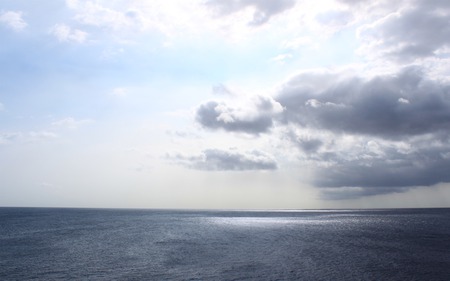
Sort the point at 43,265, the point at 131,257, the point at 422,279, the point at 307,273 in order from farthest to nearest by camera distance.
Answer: the point at 131,257 → the point at 43,265 → the point at 307,273 → the point at 422,279

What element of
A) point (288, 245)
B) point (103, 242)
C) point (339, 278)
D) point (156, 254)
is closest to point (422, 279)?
point (339, 278)

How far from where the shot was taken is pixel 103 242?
3462 inches

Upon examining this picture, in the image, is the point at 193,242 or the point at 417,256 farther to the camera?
the point at 193,242

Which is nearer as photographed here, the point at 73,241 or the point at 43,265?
the point at 43,265

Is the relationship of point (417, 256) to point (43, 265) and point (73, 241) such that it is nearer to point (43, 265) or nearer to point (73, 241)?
point (43, 265)

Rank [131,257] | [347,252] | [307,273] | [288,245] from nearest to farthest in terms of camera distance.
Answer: [307,273] < [131,257] < [347,252] < [288,245]

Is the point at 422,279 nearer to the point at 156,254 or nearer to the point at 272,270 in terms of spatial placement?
the point at 272,270

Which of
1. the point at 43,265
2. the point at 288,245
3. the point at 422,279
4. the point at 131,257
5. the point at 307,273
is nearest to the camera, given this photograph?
the point at 422,279

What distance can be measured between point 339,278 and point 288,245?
116ft

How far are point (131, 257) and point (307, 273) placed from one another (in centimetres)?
3096

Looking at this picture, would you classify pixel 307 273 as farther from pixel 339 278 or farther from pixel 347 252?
pixel 347 252

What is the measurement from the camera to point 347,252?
73.4 metres

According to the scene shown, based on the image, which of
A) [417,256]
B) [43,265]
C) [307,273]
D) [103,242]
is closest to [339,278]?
[307,273]

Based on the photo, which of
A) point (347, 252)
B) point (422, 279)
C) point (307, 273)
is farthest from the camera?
point (347, 252)
